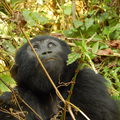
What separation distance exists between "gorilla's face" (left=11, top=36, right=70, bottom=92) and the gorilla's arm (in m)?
0.26

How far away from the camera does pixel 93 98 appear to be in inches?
138

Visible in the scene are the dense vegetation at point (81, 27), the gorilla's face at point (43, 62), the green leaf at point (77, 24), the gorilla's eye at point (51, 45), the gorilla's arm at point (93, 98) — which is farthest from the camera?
the green leaf at point (77, 24)

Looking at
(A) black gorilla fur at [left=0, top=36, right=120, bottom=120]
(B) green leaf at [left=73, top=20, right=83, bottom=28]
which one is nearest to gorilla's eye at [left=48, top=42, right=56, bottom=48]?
(A) black gorilla fur at [left=0, top=36, right=120, bottom=120]

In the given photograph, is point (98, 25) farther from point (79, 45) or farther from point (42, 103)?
point (79, 45)

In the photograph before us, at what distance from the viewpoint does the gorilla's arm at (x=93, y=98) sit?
3.39 m

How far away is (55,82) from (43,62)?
0.29 metres

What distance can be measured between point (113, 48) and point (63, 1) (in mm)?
2052

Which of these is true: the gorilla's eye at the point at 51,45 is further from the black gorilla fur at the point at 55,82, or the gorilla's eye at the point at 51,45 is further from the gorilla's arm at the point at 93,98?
the gorilla's arm at the point at 93,98

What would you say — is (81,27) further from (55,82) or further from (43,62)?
(43,62)

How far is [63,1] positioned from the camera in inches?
280

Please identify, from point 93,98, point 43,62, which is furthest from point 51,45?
point 93,98

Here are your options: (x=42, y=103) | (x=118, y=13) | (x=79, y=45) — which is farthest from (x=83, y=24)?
(x=79, y=45)

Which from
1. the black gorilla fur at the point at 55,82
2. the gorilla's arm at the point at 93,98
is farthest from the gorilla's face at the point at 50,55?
the gorilla's arm at the point at 93,98

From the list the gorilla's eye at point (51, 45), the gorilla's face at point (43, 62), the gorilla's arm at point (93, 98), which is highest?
the gorilla's eye at point (51, 45)
